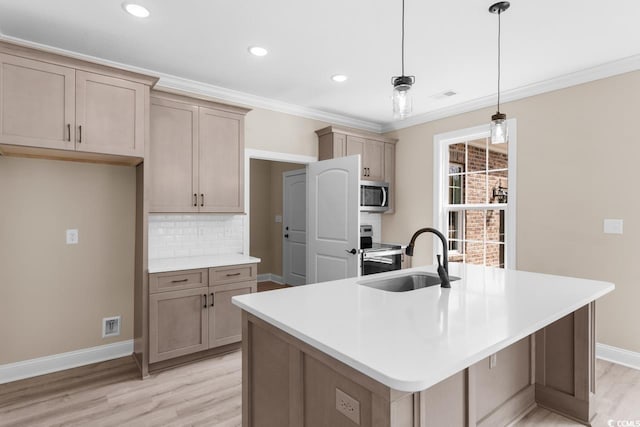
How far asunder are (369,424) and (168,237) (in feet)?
9.17

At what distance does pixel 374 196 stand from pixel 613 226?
7.88 ft

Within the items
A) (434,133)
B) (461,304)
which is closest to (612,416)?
(461,304)

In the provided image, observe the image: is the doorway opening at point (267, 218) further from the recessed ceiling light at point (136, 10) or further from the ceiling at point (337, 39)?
the recessed ceiling light at point (136, 10)

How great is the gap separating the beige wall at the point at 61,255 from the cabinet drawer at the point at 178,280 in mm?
583

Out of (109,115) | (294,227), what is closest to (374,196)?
(294,227)

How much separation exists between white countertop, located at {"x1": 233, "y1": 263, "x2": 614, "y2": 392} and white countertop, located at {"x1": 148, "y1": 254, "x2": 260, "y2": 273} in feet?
4.47

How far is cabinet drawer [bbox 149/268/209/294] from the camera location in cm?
278

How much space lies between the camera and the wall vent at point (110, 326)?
3.06 meters

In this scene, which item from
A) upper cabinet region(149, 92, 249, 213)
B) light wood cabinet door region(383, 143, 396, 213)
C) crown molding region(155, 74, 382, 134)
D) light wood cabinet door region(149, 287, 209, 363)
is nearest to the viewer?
light wood cabinet door region(149, 287, 209, 363)

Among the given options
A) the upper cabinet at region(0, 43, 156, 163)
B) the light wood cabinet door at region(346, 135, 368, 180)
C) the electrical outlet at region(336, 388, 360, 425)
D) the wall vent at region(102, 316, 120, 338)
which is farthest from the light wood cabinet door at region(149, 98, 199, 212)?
the electrical outlet at region(336, 388, 360, 425)

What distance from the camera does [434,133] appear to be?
14.5 feet

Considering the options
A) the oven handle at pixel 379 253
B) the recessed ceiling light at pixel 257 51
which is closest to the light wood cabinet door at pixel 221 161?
the recessed ceiling light at pixel 257 51

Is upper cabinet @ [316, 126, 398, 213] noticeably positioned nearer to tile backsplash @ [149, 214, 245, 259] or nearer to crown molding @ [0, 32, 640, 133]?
crown molding @ [0, 32, 640, 133]

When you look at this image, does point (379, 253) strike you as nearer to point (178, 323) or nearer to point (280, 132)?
point (280, 132)
